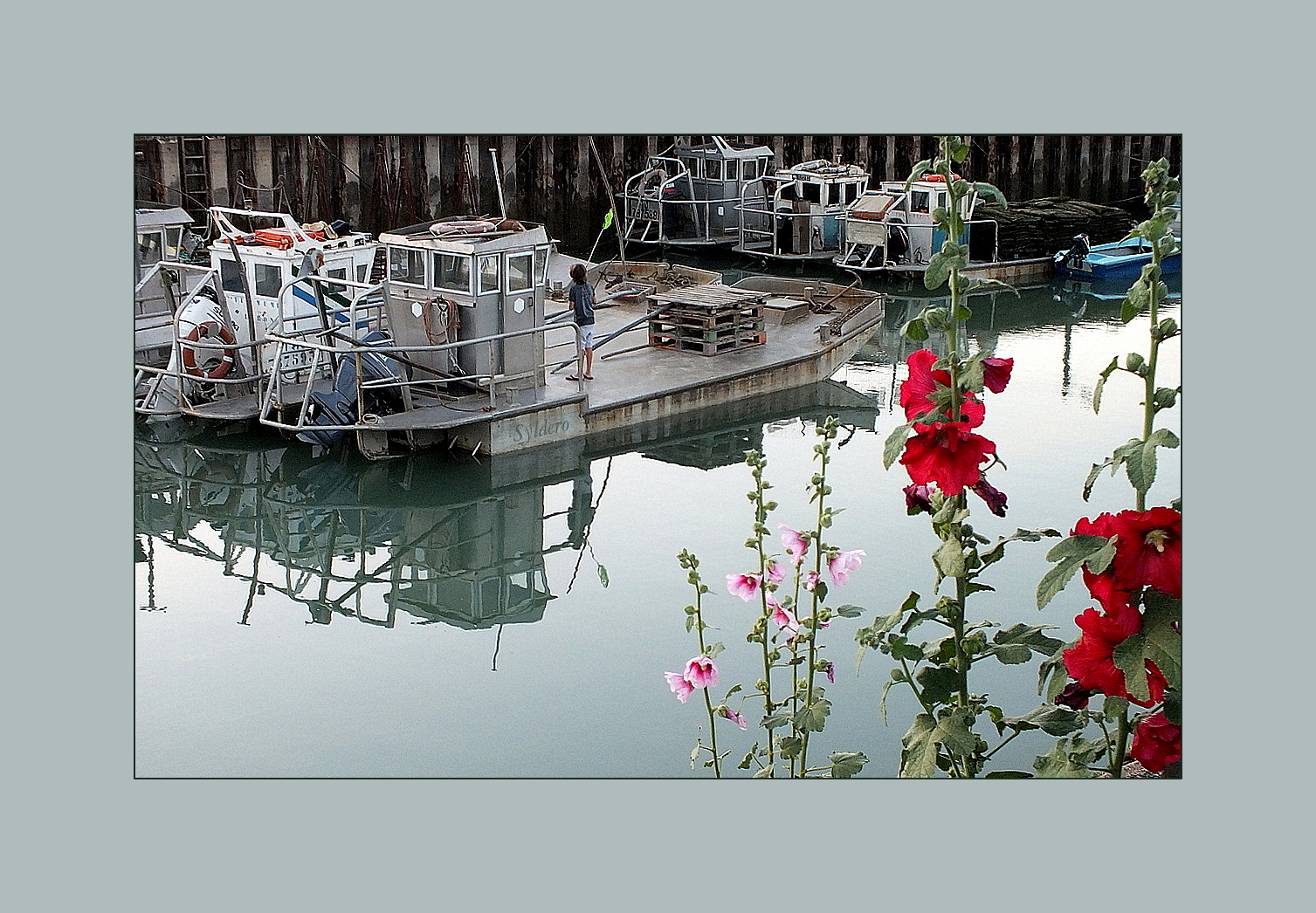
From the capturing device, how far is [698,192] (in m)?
22.5

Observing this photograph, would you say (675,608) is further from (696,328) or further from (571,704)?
(696,328)

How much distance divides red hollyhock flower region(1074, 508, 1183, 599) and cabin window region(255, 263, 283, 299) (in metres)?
10.2

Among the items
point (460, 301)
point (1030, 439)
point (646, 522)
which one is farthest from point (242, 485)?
point (1030, 439)

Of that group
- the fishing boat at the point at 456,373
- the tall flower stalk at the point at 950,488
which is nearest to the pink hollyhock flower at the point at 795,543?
the tall flower stalk at the point at 950,488

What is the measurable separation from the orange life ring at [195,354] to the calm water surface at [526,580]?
1.79ft

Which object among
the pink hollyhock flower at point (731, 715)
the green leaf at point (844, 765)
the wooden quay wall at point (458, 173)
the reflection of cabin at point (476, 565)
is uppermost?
the wooden quay wall at point (458, 173)

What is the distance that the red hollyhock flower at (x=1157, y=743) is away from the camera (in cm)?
495

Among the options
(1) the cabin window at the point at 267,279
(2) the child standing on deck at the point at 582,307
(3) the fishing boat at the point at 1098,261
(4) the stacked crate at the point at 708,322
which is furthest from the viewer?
(3) the fishing boat at the point at 1098,261

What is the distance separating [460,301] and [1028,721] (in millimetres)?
8488

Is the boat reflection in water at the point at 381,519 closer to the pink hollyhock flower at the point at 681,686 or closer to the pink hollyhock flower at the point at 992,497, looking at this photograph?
the pink hollyhock flower at the point at 681,686

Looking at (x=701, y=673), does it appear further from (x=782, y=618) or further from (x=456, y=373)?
(x=456, y=373)

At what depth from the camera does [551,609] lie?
971 centimetres

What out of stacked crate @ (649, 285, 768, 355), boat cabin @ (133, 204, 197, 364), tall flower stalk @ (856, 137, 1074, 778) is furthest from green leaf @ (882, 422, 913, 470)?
stacked crate @ (649, 285, 768, 355)

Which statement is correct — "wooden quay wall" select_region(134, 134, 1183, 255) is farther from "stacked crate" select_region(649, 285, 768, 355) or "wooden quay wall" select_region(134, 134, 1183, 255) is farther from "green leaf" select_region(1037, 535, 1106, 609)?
"green leaf" select_region(1037, 535, 1106, 609)
